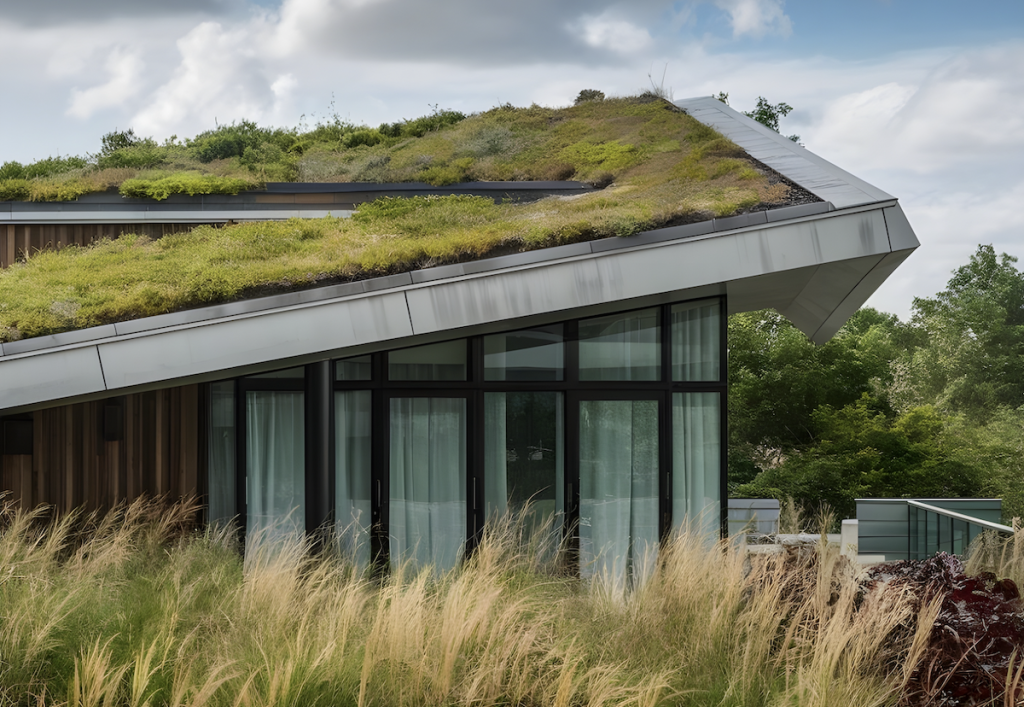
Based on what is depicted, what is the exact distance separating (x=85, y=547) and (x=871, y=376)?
27678 millimetres

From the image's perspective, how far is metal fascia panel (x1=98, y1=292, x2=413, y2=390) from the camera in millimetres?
6156

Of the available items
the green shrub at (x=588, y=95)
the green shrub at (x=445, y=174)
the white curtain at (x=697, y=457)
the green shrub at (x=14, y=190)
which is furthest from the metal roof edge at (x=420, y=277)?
the green shrub at (x=588, y=95)

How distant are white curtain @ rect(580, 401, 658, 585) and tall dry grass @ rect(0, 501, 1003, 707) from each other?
190 centimetres

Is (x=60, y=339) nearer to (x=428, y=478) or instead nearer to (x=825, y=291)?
(x=428, y=478)

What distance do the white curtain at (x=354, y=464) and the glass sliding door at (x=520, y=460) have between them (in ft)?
3.72

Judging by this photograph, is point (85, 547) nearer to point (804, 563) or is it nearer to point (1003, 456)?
point (804, 563)

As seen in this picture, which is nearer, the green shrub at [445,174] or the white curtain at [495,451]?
the white curtain at [495,451]

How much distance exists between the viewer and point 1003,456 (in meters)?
26.9

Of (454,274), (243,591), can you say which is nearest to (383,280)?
(454,274)

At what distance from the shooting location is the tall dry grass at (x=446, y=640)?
371 centimetres

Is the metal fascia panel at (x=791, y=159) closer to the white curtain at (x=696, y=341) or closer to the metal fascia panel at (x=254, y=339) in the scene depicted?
the white curtain at (x=696, y=341)

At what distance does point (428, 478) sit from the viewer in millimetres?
7672

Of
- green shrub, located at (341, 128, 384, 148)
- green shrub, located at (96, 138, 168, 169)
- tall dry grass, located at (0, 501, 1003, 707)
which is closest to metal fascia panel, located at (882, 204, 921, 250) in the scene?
tall dry grass, located at (0, 501, 1003, 707)

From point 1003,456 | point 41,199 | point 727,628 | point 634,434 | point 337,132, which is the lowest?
point 1003,456
